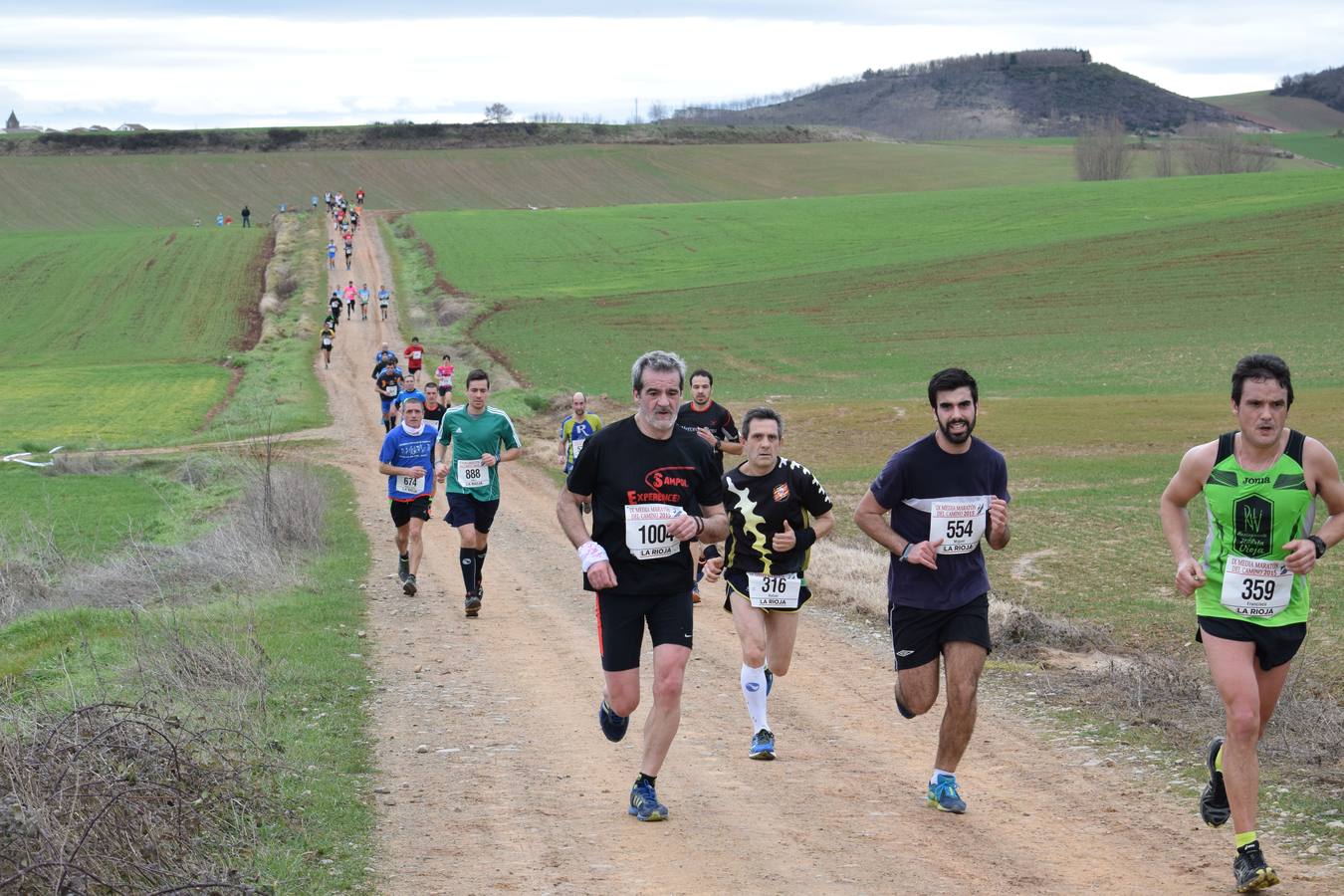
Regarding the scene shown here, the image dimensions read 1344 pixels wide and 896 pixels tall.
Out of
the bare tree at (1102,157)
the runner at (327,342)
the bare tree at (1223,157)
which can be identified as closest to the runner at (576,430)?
the runner at (327,342)

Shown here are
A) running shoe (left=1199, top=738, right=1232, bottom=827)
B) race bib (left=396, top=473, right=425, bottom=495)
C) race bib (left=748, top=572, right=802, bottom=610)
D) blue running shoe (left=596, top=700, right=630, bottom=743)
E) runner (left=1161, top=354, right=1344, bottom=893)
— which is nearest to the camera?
runner (left=1161, top=354, right=1344, bottom=893)

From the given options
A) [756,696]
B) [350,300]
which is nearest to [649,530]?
[756,696]

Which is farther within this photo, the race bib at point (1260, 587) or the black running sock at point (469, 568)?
the black running sock at point (469, 568)

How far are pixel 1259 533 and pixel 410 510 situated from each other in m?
10.2

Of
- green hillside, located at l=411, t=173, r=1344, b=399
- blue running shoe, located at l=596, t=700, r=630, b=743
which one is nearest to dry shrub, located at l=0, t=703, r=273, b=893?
blue running shoe, located at l=596, t=700, r=630, b=743

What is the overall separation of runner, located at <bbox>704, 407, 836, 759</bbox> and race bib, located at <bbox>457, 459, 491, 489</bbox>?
518 centimetres

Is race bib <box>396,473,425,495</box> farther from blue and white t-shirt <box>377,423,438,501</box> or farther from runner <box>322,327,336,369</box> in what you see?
runner <box>322,327,336,369</box>

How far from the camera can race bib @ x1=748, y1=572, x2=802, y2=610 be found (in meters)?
8.96

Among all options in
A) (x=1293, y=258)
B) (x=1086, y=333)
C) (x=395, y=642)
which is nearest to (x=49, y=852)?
(x=395, y=642)

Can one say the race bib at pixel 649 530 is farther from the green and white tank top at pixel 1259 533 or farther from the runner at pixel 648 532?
the green and white tank top at pixel 1259 533

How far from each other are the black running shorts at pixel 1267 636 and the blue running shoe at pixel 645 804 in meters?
2.84

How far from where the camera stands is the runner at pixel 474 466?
13.8 meters

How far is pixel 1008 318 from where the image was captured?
5316 cm

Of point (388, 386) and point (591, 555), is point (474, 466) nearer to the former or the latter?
point (591, 555)
